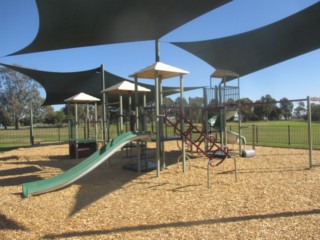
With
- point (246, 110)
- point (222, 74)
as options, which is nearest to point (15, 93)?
point (246, 110)

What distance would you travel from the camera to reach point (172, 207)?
4.88 m

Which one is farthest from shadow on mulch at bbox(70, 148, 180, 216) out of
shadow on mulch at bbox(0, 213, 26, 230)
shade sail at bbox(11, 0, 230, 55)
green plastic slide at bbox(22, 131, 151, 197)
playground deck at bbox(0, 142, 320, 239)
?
shade sail at bbox(11, 0, 230, 55)

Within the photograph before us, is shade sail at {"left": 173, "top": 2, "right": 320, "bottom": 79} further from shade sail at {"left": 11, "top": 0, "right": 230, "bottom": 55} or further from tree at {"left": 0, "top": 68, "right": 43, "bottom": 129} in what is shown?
tree at {"left": 0, "top": 68, "right": 43, "bottom": 129}

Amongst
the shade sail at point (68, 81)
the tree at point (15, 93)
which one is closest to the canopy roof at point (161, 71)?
the shade sail at point (68, 81)

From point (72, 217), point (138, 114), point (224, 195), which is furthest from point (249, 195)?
point (138, 114)

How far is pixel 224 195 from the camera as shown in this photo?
5.50 metres

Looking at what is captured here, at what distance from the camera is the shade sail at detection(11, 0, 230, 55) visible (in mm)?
6086

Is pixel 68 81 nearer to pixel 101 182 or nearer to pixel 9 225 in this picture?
pixel 101 182

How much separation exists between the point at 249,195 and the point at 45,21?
5.41 m

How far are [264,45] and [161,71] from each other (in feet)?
15.2

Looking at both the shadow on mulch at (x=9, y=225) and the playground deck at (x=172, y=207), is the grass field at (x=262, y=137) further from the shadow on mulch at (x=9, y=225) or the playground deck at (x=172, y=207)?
the shadow on mulch at (x=9, y=225)

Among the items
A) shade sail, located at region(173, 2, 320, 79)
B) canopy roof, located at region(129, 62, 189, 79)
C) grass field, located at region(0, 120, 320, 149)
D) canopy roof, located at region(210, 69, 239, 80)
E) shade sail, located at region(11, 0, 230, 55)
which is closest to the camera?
shade sail, located at region(11, 0, 230, 55)

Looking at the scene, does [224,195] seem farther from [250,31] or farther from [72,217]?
[250,31]

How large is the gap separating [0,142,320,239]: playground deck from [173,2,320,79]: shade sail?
3.84m
